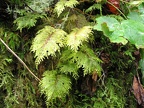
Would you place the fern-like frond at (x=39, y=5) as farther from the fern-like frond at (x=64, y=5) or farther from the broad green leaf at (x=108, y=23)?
the broad green leaf at (x=108, y=23)

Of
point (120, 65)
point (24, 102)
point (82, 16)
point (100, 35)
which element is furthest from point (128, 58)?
point (24, 102)

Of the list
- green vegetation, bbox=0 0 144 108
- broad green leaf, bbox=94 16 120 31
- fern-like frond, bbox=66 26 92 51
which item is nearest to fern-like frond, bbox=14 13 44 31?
green vegetation, bbox=0 0 144 108

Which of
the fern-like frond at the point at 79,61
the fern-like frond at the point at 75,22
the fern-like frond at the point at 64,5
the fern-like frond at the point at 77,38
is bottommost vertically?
the fern-like frond at the point at 79,61

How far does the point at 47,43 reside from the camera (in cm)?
121

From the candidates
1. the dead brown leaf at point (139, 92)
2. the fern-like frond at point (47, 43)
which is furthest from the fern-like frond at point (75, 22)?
the dead brown leaf at point (139, 92)

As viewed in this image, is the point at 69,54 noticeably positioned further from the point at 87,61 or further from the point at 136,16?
the point at 136,16

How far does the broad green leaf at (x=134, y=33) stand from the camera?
46.9 inches

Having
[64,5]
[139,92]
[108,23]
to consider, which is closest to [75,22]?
[64,5]

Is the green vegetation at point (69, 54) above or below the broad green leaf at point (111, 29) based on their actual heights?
below

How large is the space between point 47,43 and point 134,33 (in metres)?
0.48

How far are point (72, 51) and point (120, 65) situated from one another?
0.38 metres

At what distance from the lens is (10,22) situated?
150 cm

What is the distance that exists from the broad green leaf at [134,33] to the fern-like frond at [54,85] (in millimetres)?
407

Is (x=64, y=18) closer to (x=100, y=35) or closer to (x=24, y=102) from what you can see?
(x=100, y=35)
